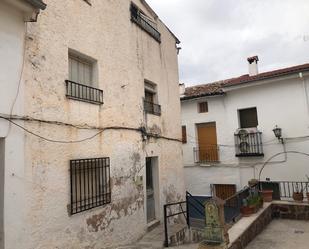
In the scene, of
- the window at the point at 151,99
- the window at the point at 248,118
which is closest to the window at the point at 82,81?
the window at the point at 151,99

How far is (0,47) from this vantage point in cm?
467

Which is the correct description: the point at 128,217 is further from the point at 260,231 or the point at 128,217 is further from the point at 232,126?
the point at 232,126

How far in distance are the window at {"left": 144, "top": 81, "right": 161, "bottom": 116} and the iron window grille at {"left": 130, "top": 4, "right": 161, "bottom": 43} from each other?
5.75 feet

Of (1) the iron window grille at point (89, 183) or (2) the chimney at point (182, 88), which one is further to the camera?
(2) the chimney at point (182, 88)

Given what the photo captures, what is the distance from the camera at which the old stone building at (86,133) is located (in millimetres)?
4965

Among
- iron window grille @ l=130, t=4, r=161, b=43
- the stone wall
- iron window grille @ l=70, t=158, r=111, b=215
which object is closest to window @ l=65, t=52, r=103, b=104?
iron window grille @ l=70, t=158, r=111, b=215

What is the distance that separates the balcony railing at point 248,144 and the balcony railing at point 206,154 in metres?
1.25

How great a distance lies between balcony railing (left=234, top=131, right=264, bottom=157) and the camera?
13.9m

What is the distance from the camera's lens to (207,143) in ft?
51.4

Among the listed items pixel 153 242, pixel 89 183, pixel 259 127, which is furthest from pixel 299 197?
pixel 89 183

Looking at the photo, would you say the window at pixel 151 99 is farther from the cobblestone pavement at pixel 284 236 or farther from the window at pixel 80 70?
the cobblestone pavement at pixel 284 236

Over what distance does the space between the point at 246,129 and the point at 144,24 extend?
754 centimetres

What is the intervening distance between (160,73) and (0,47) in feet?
21.1

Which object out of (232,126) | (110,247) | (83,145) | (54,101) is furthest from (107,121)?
(232,126)
